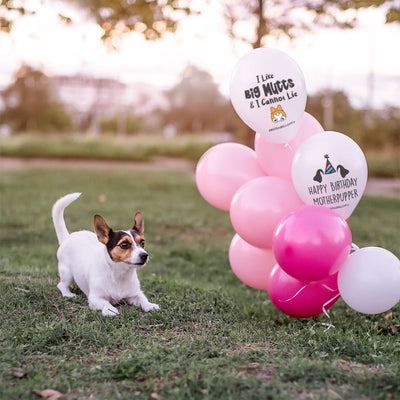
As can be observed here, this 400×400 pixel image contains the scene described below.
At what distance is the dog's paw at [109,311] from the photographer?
12.9 feet

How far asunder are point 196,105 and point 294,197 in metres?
28.3

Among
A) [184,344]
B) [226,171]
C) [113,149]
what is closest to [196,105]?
[113,149]

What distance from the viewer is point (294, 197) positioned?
4.17m

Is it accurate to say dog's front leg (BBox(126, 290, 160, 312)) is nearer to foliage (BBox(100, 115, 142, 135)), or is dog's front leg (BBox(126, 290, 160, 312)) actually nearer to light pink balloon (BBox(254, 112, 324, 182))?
light pink balloon (BBox(254, 112, 324, 182))

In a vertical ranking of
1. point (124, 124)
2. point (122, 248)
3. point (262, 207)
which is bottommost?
point (124, 124)

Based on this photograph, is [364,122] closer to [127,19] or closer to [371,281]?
[127,19]

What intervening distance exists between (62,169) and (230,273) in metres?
10.8

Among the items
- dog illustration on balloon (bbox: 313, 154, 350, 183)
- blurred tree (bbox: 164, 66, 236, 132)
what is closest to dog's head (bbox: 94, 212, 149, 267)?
dog illustration on balloon (bbox: 313, 154, 350, 183)

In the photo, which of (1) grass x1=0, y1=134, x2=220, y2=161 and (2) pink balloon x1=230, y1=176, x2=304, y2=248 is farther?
(1) grass x1=0, y1=134, x2=220, y2=161

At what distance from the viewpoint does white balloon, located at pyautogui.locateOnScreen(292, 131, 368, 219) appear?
12.7 ft

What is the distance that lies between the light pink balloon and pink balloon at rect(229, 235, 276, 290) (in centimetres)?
69

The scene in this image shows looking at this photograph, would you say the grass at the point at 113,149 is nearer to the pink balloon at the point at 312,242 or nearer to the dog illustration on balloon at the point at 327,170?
the dog illustration on balloon at the point at 327,170

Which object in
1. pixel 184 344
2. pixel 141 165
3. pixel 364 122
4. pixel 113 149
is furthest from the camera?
pixel 113 149

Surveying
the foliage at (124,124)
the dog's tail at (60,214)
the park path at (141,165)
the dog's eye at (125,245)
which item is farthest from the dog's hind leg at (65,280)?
the foliage at (124,124)
